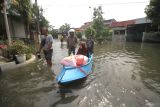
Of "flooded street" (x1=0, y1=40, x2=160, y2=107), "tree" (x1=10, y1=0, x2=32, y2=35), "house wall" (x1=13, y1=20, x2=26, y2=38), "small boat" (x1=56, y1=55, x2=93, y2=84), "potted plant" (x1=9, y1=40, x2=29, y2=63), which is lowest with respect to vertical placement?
"flooded street" (x1=0, y1=40, x2=160, y2=107)

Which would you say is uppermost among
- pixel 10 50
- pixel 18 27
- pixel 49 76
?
pixel 18 27

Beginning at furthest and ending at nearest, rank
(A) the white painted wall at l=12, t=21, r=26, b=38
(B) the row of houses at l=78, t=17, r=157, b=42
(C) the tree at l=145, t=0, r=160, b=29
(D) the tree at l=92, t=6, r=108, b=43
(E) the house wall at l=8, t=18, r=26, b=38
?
1. (D) the tree at l=92, t=6, r=108, b=43
2. (B) the row of houses at l=78, t=17, r=157, b=42
3. (C) the tree at l=145, t=0, r=160, b=29
4. (A) the white painted wall at l=12, t=21, r=26, b=38
5. (E) the house wall at l=8, t=18, r=26, b=38

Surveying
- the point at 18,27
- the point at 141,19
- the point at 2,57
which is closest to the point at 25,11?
the point at 18,27

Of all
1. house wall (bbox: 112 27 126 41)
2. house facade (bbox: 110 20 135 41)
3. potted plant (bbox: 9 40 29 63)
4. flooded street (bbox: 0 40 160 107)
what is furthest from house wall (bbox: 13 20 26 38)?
house wall (bbox: 112 27 126 41)

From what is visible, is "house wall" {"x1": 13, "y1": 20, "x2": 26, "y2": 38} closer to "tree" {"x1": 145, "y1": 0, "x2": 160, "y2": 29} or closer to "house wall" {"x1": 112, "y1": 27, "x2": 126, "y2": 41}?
"tree" {"x1": 145, "y1": 0, "x2": 160, "y2": 29}

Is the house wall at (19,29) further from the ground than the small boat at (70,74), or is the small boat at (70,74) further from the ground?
the house wall at (19,29)

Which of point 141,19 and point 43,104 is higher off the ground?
point 141,19

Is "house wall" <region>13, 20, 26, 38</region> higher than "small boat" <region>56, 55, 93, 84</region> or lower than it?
higher

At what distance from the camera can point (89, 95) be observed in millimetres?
4910

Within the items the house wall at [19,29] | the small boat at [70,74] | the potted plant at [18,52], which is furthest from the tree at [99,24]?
the small boat at [70,74]

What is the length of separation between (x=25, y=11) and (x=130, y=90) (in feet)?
47.6

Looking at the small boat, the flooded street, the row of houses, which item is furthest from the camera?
the row of houses

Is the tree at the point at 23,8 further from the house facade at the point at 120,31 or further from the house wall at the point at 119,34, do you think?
the house wall at the point at 119,34

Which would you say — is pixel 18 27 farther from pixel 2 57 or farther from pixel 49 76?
pixel 49 76
